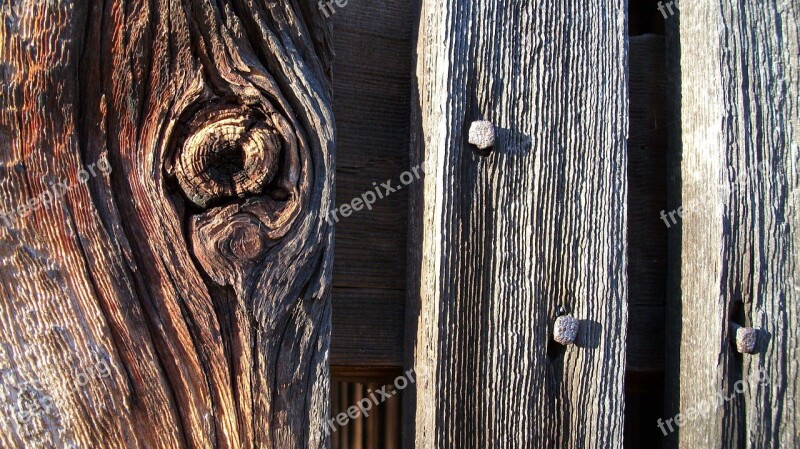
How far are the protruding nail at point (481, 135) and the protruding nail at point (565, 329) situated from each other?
1.29 feet

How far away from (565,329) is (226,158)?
76 centimetres

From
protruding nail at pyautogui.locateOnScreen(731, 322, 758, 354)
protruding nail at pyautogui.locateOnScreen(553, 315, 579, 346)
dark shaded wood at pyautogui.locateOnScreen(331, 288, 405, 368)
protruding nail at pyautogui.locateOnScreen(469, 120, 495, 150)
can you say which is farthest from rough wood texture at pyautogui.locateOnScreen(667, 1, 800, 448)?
dark shaded wood at pyautogui.locateOnScreen(331, 288, 405, 368)

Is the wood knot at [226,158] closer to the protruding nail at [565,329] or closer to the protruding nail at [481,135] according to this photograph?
the protruding nail at [481,135]

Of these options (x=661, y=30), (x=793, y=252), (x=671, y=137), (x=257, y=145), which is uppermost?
(x=661, y=30)

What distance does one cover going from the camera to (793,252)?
1.38m

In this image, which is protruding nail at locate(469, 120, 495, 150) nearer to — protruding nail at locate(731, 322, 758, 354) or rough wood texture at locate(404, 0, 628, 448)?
rough wood texture at locate(404, 0, 628, 448)

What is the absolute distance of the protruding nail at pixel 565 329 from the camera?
4.08ft

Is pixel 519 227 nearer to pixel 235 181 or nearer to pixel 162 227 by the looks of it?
pixel 235 181

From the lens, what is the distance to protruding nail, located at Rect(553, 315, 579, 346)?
1.24 meters

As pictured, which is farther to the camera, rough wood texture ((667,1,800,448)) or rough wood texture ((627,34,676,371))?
rough wood texture ((627,34,676,371))

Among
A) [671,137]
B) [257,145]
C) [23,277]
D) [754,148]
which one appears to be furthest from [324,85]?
[754,148]

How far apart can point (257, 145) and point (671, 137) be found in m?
1.01

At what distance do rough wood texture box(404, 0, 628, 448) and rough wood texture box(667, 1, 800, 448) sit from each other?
0.24 m

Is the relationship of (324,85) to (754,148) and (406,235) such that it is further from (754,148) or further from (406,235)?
(754,148)
